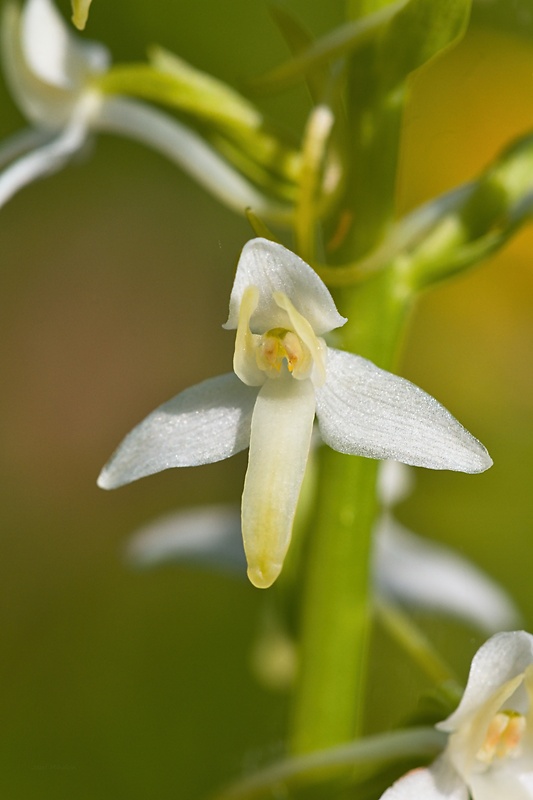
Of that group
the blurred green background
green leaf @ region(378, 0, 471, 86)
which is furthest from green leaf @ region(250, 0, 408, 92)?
the blurred green background

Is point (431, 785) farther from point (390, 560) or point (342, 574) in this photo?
point (390, 560)

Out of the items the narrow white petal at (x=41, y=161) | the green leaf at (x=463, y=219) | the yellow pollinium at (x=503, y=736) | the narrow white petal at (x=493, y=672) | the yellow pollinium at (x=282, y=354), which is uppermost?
the narrow white petal at (x=41, y=161)

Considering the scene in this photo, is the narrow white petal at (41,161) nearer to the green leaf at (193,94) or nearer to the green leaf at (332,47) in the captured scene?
the green leaf at (193,94)

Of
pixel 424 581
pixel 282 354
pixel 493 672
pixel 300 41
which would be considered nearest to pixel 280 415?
pixel 282 354

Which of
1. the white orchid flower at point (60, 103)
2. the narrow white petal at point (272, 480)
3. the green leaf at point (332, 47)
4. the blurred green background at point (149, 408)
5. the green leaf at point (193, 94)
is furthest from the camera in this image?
the blurred green background at point (149, 408)

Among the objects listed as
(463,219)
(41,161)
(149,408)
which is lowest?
(463,219)

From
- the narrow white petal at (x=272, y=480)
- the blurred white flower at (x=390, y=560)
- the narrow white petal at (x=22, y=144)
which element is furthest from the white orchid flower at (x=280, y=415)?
the blurred white flower at (x=390, y=560)

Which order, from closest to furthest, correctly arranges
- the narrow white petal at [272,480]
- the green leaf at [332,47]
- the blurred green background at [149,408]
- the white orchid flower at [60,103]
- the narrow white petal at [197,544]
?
the narrow white petal at [272,480] < the green leaf at [332,47] < the white orchid flower at [60,103] < the narrow white petal at [197,544] < the blurred green background at [149,408]
